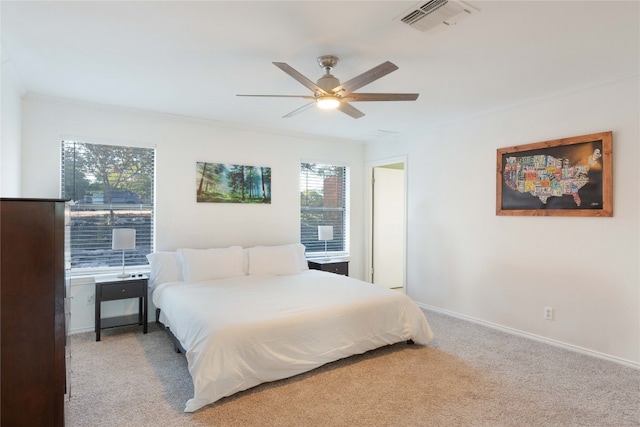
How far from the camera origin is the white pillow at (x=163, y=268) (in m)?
4.06

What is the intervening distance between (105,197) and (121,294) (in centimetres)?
118

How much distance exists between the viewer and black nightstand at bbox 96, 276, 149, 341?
12.2 ft

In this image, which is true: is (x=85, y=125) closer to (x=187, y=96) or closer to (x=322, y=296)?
(x=187, y=96)

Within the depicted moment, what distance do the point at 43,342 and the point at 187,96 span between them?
2.72 meters

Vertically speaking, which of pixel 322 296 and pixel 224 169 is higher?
pixel 224 169

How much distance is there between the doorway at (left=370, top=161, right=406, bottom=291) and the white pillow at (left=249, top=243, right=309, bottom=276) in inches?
68.0

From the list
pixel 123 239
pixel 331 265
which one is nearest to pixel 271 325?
pixel 123 239

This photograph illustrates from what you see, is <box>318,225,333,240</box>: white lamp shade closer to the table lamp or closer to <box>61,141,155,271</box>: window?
<box>61,141,155,271</box>: window

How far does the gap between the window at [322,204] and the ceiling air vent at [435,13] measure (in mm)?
3470

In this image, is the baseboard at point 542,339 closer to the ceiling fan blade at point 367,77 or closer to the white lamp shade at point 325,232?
the white lamp shade at point 325,232

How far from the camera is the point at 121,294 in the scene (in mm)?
3809

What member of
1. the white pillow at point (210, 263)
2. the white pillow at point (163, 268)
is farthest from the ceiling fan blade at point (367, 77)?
the white pillow at point (163, 268)

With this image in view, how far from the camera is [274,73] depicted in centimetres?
309

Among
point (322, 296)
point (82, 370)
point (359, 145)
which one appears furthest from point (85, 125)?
point (359, 145)
